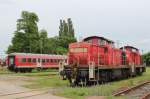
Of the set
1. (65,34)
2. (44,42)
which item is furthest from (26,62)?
(65,34)

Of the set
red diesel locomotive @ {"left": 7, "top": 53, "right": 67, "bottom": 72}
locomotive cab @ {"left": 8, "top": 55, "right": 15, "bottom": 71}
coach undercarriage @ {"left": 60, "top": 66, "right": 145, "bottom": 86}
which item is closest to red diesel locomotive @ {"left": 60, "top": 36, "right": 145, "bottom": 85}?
coach undercarriage @ {"left": 60, "top": 66, "right": 145, "bottom": 86}

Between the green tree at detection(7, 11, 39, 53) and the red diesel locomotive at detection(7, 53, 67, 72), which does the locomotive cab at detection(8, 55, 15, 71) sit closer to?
the red diesel locomotive at detection(7, 53, 67, 72)

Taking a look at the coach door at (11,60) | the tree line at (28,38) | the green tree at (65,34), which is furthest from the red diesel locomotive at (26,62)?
the green tree at (65,34)

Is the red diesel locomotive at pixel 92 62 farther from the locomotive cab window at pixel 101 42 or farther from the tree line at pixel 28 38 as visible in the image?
the tree line at pixel 28 38

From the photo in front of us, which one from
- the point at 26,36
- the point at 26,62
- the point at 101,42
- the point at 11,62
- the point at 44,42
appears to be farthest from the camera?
the point at 44,42

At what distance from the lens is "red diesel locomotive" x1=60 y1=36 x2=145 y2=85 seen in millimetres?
27188

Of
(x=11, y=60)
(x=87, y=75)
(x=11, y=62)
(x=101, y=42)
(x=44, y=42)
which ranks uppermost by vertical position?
(x=44, y=42)

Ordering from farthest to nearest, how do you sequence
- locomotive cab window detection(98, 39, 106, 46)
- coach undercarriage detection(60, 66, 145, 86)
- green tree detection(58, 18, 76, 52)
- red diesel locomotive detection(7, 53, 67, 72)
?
green tree detection(58, 18, 76, 52), red diesel locomotive detection(7, 53, 67, 72), locomotive cab window detection(98, 39, 106, 46), coach undercarriage detection(60, 66, 145, 86)

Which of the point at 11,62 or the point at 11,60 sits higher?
the point at 11,60

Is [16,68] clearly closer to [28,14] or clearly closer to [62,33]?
[28,14]

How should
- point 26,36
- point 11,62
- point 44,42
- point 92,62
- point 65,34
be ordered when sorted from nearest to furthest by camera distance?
1. point 92,62
2. point 11,62
3. point 26,36
4. point 44,42
5. point 65,34

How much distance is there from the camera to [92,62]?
2728cm

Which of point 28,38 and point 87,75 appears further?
point 28,38

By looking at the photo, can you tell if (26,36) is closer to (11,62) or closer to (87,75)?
(11,62)
